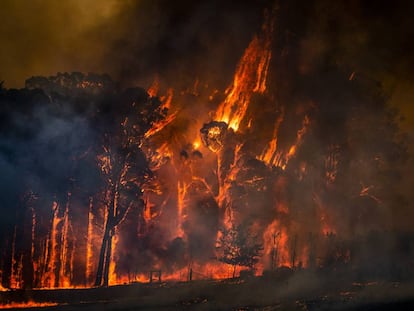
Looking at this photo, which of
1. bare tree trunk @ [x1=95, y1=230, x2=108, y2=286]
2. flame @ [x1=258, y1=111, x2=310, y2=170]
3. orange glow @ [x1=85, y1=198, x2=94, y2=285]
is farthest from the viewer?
flame @ [x1=258, y1=111, x2=310, y2=170]

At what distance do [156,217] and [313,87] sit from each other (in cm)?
1949

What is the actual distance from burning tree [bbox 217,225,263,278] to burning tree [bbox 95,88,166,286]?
7.57m

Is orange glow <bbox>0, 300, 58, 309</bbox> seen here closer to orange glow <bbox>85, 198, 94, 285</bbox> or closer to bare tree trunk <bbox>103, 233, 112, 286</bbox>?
bare tree trunk <bbox>103, 233, 112, 286</bbox>

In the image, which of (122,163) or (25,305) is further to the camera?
(122,163)

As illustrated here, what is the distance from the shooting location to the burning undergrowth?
3262 centimetres

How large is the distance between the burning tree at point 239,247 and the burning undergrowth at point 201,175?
108 mm

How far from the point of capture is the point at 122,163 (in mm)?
34094

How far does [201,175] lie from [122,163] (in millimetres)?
10341

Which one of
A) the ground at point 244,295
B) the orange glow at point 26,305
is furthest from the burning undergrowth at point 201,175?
the orange glow at point 26,305

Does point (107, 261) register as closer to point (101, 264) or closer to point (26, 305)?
point (101, 264)

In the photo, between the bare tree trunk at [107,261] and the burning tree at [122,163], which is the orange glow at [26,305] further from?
the bare tree trunk at [107,261]

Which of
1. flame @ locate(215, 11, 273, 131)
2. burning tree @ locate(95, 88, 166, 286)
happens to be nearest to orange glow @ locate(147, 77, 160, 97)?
flame @ locate(215, 11, 273, 131)

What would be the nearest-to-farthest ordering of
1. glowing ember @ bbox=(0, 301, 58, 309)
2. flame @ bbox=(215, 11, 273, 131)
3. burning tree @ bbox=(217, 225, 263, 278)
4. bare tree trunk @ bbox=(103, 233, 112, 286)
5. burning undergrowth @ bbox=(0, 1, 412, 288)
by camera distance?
glowing ember @ bbox=(0, 301, 58, 309), burning undergrowth @ bbox=(0, 1, 412, 288), bare tree trunk @ bbox=(103, 233, 112, 286), burning tree @ bbox=(217, 225, 263, 278), flame @ bbox=(215, 11, 273, 131)

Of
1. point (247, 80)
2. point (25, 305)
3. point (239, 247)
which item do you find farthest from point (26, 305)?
point (247, 80)
